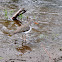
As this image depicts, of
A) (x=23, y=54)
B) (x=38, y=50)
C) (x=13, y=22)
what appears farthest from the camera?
(x=13, y=22)

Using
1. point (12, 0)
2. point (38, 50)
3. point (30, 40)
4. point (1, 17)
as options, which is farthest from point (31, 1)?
point (38, 50)

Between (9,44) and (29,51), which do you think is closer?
(29,51)

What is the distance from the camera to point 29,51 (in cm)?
631

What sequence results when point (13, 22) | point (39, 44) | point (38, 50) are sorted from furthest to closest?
point (13, 22) < point (39, 44) < point (38, 50)

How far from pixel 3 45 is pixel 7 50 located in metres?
0.47

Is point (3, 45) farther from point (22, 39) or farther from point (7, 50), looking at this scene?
point (22, 39)

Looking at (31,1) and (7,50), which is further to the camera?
(31,1)

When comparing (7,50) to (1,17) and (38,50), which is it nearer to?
(38,50)

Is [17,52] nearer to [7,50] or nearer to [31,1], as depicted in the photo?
[7,50]

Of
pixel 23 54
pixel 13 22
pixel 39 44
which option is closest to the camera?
pixel 23 54

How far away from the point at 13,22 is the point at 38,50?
372 centimetres

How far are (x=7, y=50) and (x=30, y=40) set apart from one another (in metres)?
1.41

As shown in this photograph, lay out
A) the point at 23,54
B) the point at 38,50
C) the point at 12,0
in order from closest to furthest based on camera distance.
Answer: the point at 23,54 < the point at 38,50 < the point at 12,0

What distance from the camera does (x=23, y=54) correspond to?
6.02 metres
